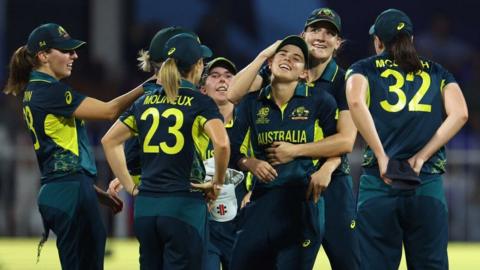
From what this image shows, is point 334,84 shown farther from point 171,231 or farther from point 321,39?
point 171,231

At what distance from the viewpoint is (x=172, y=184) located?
6.02 m

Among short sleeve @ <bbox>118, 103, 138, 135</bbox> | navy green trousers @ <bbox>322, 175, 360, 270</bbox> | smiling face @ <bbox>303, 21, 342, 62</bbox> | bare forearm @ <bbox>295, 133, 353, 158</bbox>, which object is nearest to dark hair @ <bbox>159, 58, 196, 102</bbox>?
short sleeve @ <bbox>118, 103, 138, 135</bbox>

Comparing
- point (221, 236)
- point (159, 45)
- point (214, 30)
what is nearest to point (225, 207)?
point (221, 236)

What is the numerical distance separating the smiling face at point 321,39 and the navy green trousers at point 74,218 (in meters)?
1.64

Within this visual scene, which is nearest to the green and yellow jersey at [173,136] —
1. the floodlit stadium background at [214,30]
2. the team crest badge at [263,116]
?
the team crest badge at [263,116]

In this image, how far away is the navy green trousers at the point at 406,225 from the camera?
21.0ft

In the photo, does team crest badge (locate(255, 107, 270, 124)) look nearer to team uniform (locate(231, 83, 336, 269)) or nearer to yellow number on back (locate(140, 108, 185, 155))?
team uniform (locate(231, 83, 336, 269))

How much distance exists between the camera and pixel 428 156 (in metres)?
6.33

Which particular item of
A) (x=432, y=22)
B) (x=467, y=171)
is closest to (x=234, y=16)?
(x=432, y=22)

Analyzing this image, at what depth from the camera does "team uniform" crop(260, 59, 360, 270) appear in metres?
6.85

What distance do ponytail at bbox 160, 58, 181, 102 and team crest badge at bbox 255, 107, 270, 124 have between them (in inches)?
23.8

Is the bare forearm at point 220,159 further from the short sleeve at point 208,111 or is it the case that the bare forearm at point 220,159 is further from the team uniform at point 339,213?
the team uniform at point 339,213

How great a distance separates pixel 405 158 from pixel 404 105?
303 mm

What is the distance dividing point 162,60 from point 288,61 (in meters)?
0.81
